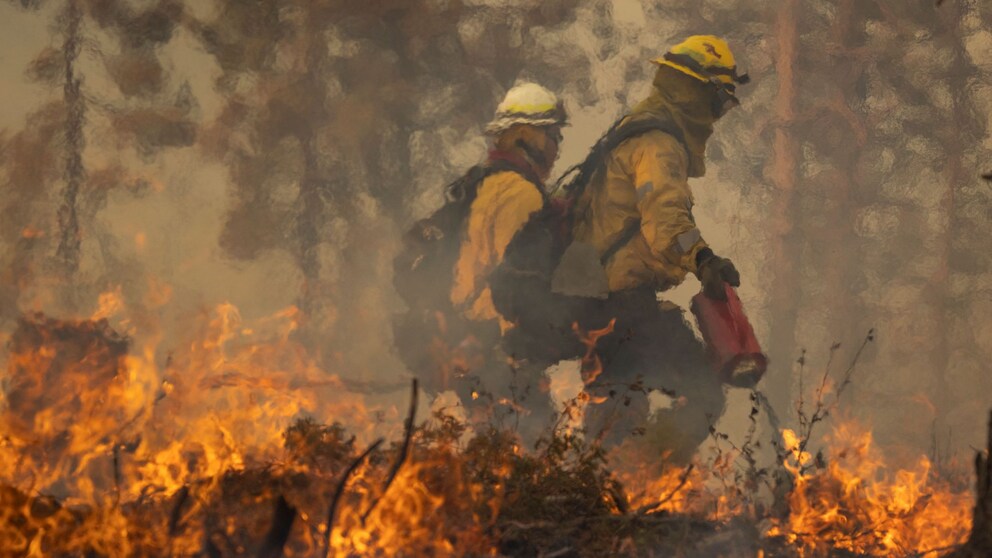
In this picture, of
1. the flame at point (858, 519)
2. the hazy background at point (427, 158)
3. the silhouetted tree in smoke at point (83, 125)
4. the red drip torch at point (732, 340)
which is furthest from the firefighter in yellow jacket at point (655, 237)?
the silhouetted tree in smoke at point (83, 125)

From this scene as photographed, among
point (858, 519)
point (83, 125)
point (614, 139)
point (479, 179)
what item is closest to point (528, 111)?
point (479, 179)

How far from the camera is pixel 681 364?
636cm

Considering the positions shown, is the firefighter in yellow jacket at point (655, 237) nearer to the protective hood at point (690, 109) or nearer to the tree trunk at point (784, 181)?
the protective hood at point (690, 109)

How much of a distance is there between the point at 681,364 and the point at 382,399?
4.26 meters

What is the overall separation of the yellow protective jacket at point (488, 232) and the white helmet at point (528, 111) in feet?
0.93

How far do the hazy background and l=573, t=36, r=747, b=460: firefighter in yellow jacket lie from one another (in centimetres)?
372

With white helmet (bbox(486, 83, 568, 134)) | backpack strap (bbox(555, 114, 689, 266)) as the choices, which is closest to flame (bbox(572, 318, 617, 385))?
backpack strap (bbox(555, 114, 689, 266))

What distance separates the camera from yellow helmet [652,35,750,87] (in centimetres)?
647

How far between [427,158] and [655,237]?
4.73 meters

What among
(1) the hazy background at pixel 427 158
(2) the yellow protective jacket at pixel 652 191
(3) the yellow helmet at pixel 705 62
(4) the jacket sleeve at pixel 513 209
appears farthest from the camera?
(1) the hazy background at pixel 427 158

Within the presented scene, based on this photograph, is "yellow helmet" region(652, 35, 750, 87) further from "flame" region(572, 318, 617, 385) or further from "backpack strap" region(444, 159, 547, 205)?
"flame" region(572, 318, 617, 385)

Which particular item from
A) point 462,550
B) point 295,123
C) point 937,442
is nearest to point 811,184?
point 937,442

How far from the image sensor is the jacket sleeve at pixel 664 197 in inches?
238

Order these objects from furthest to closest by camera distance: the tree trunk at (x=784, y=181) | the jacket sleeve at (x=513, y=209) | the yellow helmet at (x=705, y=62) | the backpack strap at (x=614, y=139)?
the tree trunk at (x=784, y=181) < the jacket sleeve at (x=513, y=209) < the yellow helmet at (x=705, y=62) < the backpack strap at (x=614, y=139)
